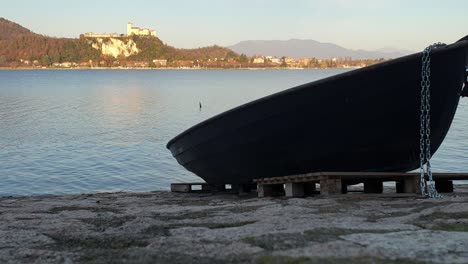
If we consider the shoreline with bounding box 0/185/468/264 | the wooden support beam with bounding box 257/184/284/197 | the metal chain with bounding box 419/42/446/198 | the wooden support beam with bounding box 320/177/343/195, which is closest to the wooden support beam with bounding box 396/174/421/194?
the metal chain with bounding box 419/42/446/198

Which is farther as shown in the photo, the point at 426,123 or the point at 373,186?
the point at 373,186

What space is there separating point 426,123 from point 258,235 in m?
5.15

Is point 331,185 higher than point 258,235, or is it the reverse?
point 258,235

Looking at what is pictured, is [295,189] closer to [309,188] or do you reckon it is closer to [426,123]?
[309,188]

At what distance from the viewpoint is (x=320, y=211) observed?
281 inches

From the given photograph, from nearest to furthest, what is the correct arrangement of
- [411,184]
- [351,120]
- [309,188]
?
[411,184]
[351,120]
[309,188]

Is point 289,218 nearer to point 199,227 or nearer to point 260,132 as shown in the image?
point 199,227

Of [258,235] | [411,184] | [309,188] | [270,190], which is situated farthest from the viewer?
[270,190]

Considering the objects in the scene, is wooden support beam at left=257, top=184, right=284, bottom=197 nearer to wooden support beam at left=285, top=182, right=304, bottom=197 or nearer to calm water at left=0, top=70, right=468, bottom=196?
wooden support beam at left=285, top=182, right=304, bottom=197

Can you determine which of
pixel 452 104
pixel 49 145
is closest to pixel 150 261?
pixel 452 104

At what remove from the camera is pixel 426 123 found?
9602 mm

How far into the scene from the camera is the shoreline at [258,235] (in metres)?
4.55

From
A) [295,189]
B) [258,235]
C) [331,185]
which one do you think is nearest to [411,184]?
[331,185]

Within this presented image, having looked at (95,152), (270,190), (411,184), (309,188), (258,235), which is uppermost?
(258,235)
